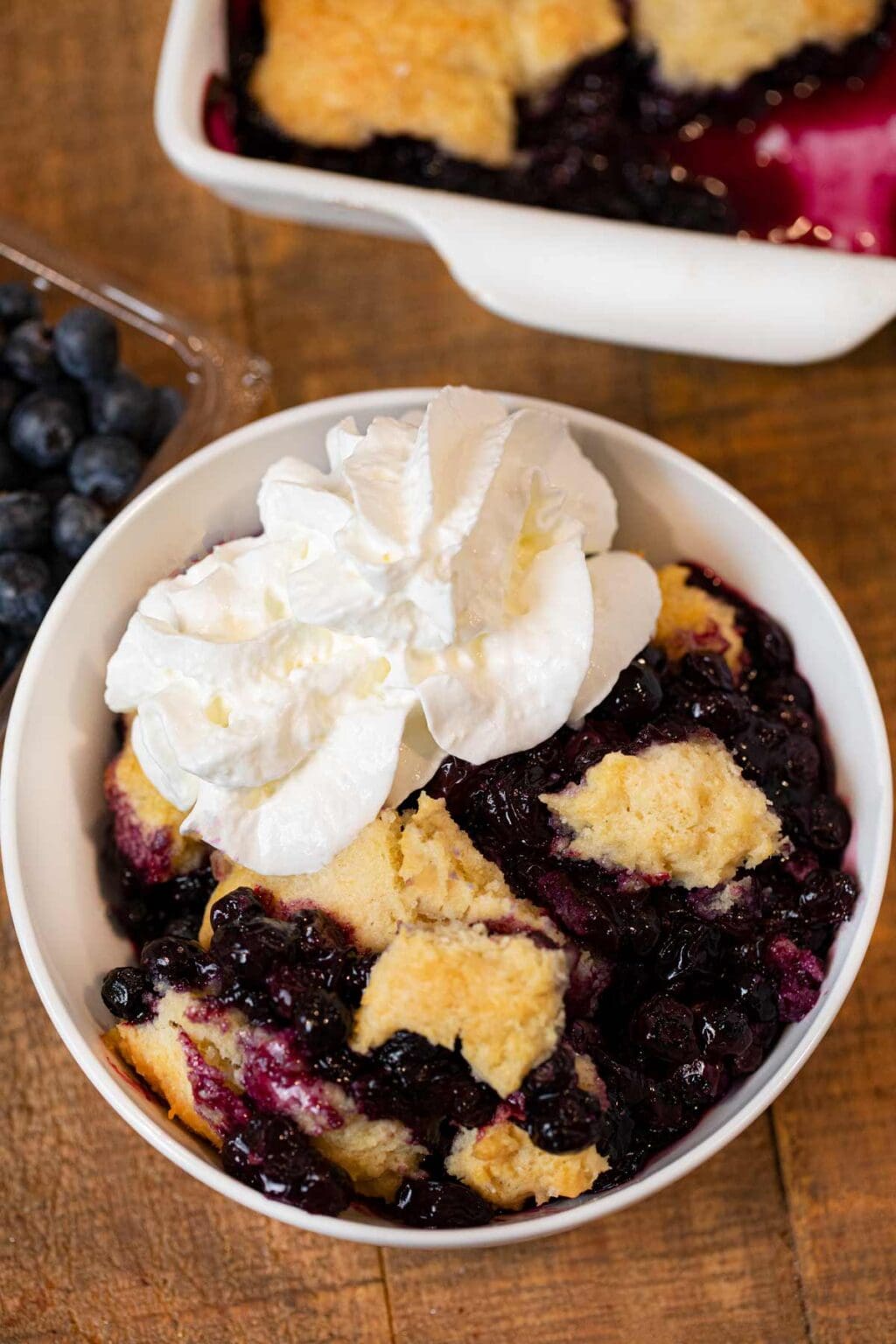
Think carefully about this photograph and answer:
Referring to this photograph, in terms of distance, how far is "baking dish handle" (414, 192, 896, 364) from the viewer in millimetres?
1426

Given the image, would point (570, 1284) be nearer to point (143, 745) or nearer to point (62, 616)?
point (143, 745)

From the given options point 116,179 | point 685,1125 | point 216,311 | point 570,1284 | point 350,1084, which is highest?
point 116,179

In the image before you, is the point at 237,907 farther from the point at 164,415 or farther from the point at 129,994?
the point at 164,415

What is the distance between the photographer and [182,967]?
3.76 feet

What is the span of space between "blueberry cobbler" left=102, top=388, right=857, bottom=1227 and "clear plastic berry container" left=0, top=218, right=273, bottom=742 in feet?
1.16

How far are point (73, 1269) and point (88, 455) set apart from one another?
90cm

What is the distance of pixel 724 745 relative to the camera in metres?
1.22

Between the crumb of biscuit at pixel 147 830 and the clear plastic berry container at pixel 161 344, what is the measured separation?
1.48 feet

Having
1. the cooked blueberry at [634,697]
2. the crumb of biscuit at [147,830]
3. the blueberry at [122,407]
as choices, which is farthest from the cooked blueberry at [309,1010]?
the blueberry at [122,407]

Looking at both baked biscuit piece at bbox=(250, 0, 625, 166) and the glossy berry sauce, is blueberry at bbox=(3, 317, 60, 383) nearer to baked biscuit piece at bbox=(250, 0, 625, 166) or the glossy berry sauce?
baked biscuit piece at bbox=(250, 0, 625, 166)

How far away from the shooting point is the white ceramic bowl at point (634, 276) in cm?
143

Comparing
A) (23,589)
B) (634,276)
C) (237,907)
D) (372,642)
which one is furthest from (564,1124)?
(634,276)

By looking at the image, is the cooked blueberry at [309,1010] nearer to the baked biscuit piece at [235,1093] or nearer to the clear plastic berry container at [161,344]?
the baked biscuit piece at [235,1093]

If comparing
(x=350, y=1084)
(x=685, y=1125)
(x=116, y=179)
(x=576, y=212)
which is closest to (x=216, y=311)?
(x=116, y=179)
